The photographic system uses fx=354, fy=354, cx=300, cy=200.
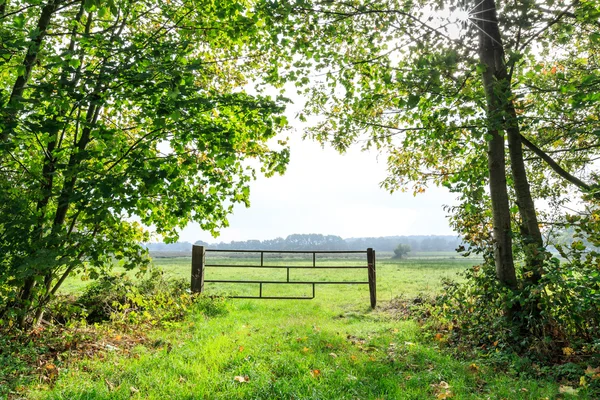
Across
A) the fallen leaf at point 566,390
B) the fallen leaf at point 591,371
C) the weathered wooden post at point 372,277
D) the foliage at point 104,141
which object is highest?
the foliage at point 104,141

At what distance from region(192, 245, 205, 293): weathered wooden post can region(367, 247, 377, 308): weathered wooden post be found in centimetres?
447

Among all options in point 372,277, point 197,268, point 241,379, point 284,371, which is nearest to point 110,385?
point 241,379

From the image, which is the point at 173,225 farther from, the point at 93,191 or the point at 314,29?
the point at 314,29

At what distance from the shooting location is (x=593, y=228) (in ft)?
16.5

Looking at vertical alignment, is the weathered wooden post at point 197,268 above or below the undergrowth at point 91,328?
above

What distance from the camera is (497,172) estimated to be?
607 cm

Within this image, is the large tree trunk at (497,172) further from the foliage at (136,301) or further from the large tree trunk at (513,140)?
the foliage at (136,301)

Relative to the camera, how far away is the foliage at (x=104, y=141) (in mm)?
3809

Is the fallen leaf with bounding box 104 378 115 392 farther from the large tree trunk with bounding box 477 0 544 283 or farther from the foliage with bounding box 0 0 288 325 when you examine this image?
the large tree trunk with bounding box 477 0 544 283

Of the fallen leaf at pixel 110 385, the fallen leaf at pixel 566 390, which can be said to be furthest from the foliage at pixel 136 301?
the fallen leaf at pixel 566 390

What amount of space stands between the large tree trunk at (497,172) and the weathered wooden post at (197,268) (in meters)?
6.71

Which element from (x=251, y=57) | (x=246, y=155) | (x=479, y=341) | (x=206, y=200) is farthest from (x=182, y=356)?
(x=251, y=57)

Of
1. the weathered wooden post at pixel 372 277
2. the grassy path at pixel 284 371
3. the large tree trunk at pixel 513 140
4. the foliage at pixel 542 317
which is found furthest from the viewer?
the weathered wooden post at pixel 372 277

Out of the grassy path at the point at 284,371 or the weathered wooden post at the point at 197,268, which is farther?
the weathered wooden post at the point at 197,268
